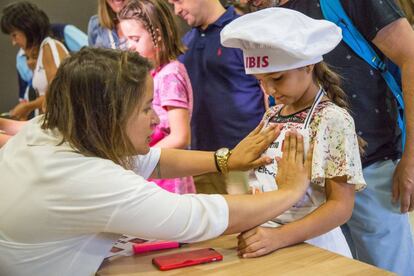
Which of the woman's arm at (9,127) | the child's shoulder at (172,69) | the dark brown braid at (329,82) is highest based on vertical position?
the dark brown braid at (329,82)

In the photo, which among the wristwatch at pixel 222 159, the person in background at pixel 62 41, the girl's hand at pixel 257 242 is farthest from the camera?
the person in background at pixel 62 41

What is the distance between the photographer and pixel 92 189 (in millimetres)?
998

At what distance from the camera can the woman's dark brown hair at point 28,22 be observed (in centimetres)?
308

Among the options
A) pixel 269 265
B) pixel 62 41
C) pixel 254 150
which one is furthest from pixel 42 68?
pixel 269 265

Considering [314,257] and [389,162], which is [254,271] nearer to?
[314,257]

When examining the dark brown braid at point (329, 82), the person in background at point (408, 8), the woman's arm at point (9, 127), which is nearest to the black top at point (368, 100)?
the dark brown braid at point (329, 82)

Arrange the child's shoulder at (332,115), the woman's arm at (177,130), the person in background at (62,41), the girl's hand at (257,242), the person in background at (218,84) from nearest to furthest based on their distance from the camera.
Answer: the girl's hand at (257,242)
the child's shoulder at (332,115)
the woman's arm at (177,130)
the person in background at (218,84)
the person in background at (62,41)

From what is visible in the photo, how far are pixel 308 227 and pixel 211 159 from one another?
389 millimetres

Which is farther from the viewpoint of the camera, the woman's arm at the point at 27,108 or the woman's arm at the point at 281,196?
the woman's arm at the point at 27,108

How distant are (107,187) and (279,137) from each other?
1.62ft

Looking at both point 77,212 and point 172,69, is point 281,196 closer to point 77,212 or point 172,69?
point 77,212

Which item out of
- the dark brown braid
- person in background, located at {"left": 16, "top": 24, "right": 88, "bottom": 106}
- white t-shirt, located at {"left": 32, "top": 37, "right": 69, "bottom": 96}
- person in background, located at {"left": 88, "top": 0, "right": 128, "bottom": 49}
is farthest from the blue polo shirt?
person in background, located at {"left": 16, "top": 24, "right": 88, "bottom": 106}

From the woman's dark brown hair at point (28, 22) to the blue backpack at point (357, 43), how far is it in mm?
2082

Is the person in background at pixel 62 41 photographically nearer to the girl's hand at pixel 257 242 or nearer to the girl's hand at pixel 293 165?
the girl's hand at pixel 293 165
